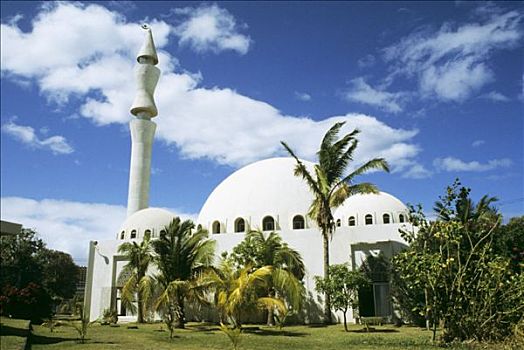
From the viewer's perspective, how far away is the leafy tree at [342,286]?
19.9 metres

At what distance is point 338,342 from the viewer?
15.6m

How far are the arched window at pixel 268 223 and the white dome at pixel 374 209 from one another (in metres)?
4.07

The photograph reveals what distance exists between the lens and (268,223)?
29828 millimetres

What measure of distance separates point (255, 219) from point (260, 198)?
1.56 m

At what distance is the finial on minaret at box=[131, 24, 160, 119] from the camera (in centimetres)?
Answer: 3559

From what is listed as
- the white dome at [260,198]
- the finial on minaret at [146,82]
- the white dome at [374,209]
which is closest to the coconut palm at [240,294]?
the white dome at [374,209]

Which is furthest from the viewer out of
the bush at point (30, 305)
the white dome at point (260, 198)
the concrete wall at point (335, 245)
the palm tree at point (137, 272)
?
the white dome at point (260, 198)

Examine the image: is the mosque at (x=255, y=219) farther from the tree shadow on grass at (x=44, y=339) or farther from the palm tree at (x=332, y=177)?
the tree shadow on grass at (x=44, y=339)

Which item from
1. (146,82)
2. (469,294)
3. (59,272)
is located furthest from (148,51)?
(469,294)

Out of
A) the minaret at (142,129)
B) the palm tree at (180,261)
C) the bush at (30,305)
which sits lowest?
the bush at (30,305)

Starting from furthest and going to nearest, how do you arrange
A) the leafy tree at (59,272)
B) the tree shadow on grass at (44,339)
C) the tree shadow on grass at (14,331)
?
1. the leafy tree at (59,272)
2. the tree shadow on grass at (14,331)
3. the tree shadow on grass at (44,339)

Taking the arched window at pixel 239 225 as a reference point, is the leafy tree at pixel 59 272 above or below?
below

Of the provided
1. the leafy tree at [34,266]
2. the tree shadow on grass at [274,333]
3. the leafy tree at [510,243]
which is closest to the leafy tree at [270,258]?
the tree shadow on grass at [274,333]

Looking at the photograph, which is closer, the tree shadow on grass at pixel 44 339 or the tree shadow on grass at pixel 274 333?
the tree shadow on grass at pixel 44 339
